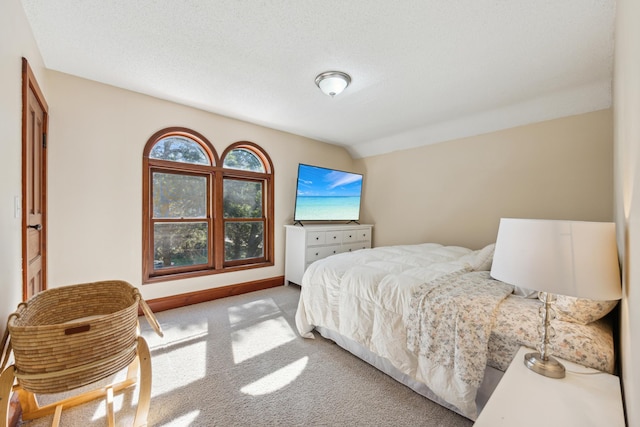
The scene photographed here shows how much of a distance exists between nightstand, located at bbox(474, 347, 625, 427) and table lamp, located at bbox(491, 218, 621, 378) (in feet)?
1.21

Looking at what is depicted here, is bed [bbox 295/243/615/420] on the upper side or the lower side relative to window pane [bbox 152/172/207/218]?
lower

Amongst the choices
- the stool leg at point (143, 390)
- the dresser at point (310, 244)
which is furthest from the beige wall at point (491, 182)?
the stool leg at point (143, 390)

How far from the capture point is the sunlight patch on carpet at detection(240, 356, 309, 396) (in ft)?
5.61

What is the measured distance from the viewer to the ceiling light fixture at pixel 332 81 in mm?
2301

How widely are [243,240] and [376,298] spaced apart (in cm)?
239

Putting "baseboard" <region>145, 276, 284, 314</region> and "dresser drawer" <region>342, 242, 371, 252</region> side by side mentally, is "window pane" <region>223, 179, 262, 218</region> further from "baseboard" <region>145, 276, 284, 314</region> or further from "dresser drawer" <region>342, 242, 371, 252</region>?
"dresser drawer" <region>342, 242, 371, 252</region>

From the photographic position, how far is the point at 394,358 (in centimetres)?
172

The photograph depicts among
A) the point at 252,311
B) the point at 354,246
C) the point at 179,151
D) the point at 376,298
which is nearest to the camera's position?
the point at 376,298

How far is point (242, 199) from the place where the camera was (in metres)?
3.69

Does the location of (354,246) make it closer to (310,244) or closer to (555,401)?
(310,244)

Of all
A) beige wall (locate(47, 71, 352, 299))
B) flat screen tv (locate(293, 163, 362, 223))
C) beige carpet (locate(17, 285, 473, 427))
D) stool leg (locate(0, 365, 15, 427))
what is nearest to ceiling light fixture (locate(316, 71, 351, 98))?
flat screen tv (locate(293, 163, 362, 223))

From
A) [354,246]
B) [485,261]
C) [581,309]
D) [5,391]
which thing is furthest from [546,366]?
[354,246]

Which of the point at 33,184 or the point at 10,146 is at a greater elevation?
the point at 10,146

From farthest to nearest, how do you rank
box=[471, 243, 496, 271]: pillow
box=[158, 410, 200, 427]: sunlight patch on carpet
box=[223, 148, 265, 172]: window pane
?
box=[223, 148, 265, 172]: window pane
box=[471, 243, 496, 271]: pillow
box=[158, 410, 200, 427]: sunlight patch on carpet
